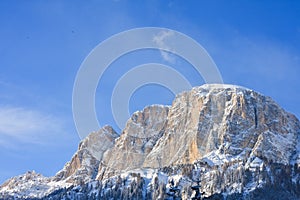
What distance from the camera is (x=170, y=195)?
53.4 metres

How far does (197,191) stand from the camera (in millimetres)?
56312

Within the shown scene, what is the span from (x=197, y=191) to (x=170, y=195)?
13.2 feet
